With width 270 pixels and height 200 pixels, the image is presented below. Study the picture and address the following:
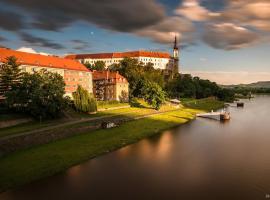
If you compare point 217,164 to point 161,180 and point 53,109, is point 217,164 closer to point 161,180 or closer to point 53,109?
point 161,180

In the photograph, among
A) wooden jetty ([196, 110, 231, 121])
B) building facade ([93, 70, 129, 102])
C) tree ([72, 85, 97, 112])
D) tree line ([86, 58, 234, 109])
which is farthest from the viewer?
building facade ([93, 70, 129, 102])

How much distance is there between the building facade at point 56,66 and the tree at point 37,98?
15.3m

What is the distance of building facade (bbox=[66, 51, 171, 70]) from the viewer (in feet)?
551

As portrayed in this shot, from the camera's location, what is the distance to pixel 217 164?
3098 cm

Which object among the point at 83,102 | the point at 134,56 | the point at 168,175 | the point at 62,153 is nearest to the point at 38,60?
the point at 83,102

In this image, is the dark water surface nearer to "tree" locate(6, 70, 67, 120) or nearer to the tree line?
"tree" locate(6, 70, 67, 120)

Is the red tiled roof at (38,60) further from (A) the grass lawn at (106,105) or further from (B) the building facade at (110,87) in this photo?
(A) the grass lawn at (106,105)

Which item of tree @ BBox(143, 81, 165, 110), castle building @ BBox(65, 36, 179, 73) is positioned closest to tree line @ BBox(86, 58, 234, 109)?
→ tree @ BBox(143, 81, 165, 110)

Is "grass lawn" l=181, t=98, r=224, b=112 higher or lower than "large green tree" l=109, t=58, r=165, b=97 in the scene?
lower

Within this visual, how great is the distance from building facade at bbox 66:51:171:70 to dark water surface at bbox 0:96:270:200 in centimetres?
12902

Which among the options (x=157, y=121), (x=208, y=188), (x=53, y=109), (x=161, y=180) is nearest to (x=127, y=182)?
(x=161, y=180)

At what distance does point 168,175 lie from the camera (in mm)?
27047

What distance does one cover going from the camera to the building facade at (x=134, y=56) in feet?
551

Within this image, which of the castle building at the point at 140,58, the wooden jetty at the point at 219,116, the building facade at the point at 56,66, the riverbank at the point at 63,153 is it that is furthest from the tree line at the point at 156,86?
the castle building at the point at 140,58
